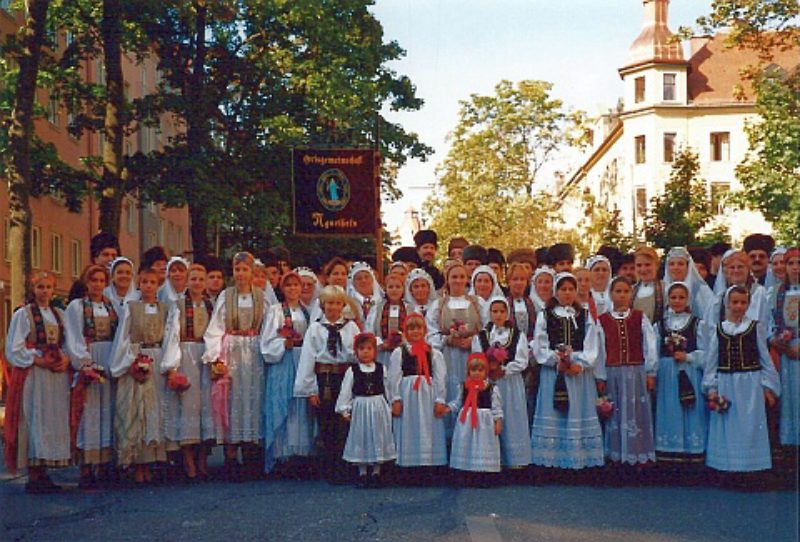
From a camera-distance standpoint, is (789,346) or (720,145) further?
(720,145)

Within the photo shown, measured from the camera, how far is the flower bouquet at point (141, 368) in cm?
1095

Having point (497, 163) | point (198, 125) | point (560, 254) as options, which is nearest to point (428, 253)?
point (560, 254)

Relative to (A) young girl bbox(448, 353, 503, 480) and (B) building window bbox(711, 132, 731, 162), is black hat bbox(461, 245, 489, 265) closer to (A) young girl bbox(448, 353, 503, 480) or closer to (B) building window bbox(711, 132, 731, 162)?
(A) young girl bbox(448, 353, 503, 480)

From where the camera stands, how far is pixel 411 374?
11047 millimetres

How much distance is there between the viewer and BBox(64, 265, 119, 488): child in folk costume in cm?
1086

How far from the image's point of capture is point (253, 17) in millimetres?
27797

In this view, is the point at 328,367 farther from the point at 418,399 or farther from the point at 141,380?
the point at 141,380

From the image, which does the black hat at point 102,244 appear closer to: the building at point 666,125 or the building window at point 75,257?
the building window at point 75,257

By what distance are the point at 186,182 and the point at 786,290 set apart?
1802 cm

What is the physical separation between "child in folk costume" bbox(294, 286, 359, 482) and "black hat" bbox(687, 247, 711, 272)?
12.8 ft

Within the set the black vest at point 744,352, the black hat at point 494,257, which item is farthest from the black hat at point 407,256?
the black vest at point 744,352

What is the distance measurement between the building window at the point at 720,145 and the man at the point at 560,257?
43.5 metres

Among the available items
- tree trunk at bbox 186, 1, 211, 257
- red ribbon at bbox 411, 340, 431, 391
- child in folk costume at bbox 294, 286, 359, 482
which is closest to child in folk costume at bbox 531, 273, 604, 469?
red ribbon at bbox 411, 340, 431, 391

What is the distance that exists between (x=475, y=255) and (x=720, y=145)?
4440 centimetres
